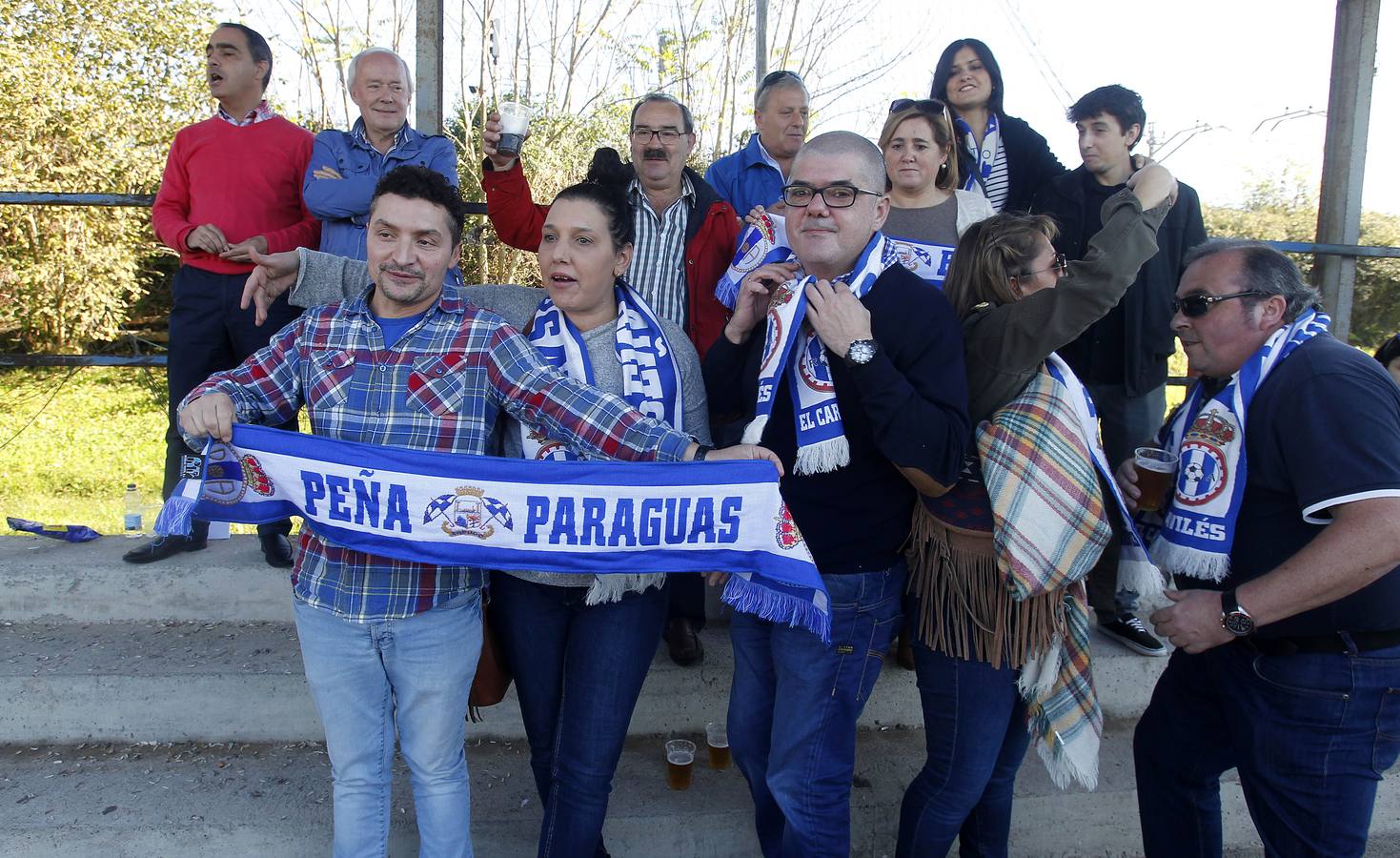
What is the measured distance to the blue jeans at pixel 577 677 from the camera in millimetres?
2387

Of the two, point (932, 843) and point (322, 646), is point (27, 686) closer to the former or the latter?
point (322, 646)

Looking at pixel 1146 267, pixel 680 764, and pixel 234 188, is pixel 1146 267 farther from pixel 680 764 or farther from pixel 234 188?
pixel 234 188

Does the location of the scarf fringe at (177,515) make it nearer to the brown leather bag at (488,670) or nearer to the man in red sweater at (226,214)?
the brown leather bag at (488,670)

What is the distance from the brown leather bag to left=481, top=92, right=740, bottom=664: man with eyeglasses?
92 centimetres

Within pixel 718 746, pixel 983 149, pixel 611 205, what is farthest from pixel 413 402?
pixel 983 149

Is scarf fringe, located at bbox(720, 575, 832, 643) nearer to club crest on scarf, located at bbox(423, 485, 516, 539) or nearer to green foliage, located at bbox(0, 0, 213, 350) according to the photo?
club crest on scarf, located at bbox(423, 485, 516, 539)

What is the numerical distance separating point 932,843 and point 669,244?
2.18 metres

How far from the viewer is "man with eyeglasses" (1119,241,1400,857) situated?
6.58 ft

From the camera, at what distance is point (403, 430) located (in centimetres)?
227

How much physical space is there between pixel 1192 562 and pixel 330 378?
222 cm

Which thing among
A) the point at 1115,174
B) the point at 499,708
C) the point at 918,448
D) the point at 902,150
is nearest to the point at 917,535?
the point at 918,448

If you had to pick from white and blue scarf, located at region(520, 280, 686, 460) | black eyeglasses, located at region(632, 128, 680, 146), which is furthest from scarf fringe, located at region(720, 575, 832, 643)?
black eyeglasses, located at region(632, 128, 680, 146)

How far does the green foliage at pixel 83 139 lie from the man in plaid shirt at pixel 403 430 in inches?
334

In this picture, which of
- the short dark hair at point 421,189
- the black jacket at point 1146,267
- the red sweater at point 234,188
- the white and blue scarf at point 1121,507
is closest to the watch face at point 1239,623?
the white and blue scarf at point 1121,507
